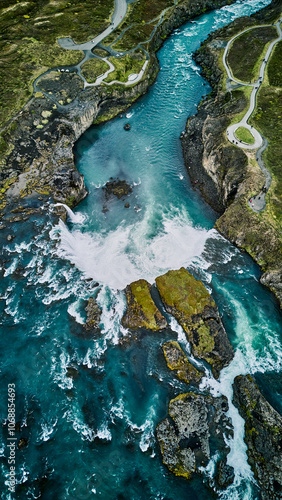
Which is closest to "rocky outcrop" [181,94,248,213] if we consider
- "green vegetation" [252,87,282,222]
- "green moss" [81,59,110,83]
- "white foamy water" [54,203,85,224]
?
"green vegetation" [252,87,282,222]

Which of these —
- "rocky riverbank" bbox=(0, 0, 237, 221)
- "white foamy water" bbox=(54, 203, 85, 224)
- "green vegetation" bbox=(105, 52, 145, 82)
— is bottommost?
"white foamy water" bbox=(54, 203, 85, 224)

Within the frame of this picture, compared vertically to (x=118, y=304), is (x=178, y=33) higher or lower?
higher

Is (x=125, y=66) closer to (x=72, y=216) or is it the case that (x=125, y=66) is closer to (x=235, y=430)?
(x=72, y=216)

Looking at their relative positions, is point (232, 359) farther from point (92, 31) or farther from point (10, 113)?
point (92, 31)

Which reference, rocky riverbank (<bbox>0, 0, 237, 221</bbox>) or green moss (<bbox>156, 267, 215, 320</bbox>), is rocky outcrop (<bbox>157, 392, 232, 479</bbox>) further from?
rocky riverbank (<bbox>0, 0, 237, 221</bbox>)

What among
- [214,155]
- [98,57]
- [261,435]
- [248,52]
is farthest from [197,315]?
[248,52]

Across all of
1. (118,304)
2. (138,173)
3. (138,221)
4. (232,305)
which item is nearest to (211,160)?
(138,173)

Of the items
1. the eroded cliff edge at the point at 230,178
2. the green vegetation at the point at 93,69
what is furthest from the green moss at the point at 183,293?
the green vegetation at the point at 93,69
